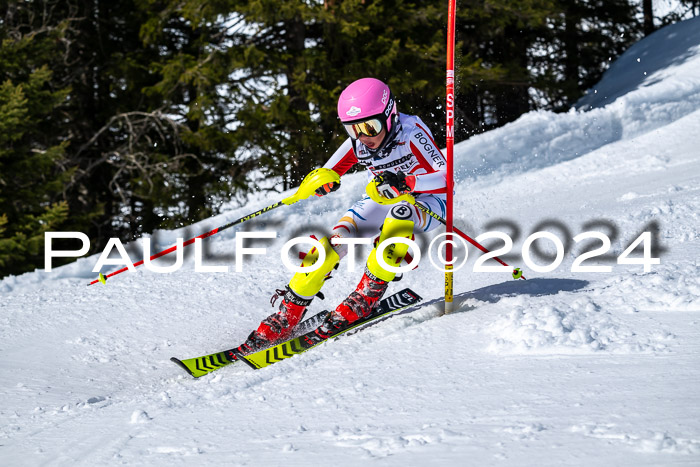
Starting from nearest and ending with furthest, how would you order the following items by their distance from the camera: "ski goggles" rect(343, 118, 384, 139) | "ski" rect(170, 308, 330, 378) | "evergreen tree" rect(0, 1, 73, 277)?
1. "ski" rect(170, 308, 330, 378)
2. "ski goggles" rect(343, 118, 384, 139)
3. "evergreen tree" rect(0, 1, 73, 277)

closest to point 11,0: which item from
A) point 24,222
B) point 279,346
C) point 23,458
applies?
point 24,222

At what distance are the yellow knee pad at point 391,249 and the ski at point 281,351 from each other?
1.22ft

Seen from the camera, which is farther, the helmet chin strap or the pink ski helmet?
the helmet chin strap

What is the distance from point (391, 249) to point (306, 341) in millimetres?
799

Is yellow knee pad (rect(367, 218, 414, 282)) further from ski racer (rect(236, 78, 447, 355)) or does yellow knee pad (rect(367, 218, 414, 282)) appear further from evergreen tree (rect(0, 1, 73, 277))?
evergreen tree (rect(0, 1, 73, 277))

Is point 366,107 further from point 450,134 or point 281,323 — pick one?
point 281,323

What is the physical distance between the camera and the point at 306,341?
4320mm

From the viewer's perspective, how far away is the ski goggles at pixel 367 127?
14.5ft

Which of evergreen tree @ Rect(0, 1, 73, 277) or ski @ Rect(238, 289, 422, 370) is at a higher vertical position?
evergreen tree @ Rect(0, 1, 73, 277)

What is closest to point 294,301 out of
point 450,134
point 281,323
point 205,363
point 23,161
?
point 281,323

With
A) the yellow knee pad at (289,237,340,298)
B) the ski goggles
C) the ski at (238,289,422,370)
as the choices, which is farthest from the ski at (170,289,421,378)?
the ski goggles

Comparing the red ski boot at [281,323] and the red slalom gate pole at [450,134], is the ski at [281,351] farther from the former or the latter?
the red slalom gate pole at [450,134]

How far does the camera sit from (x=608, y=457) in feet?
7.03

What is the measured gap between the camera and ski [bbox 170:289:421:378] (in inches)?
160
